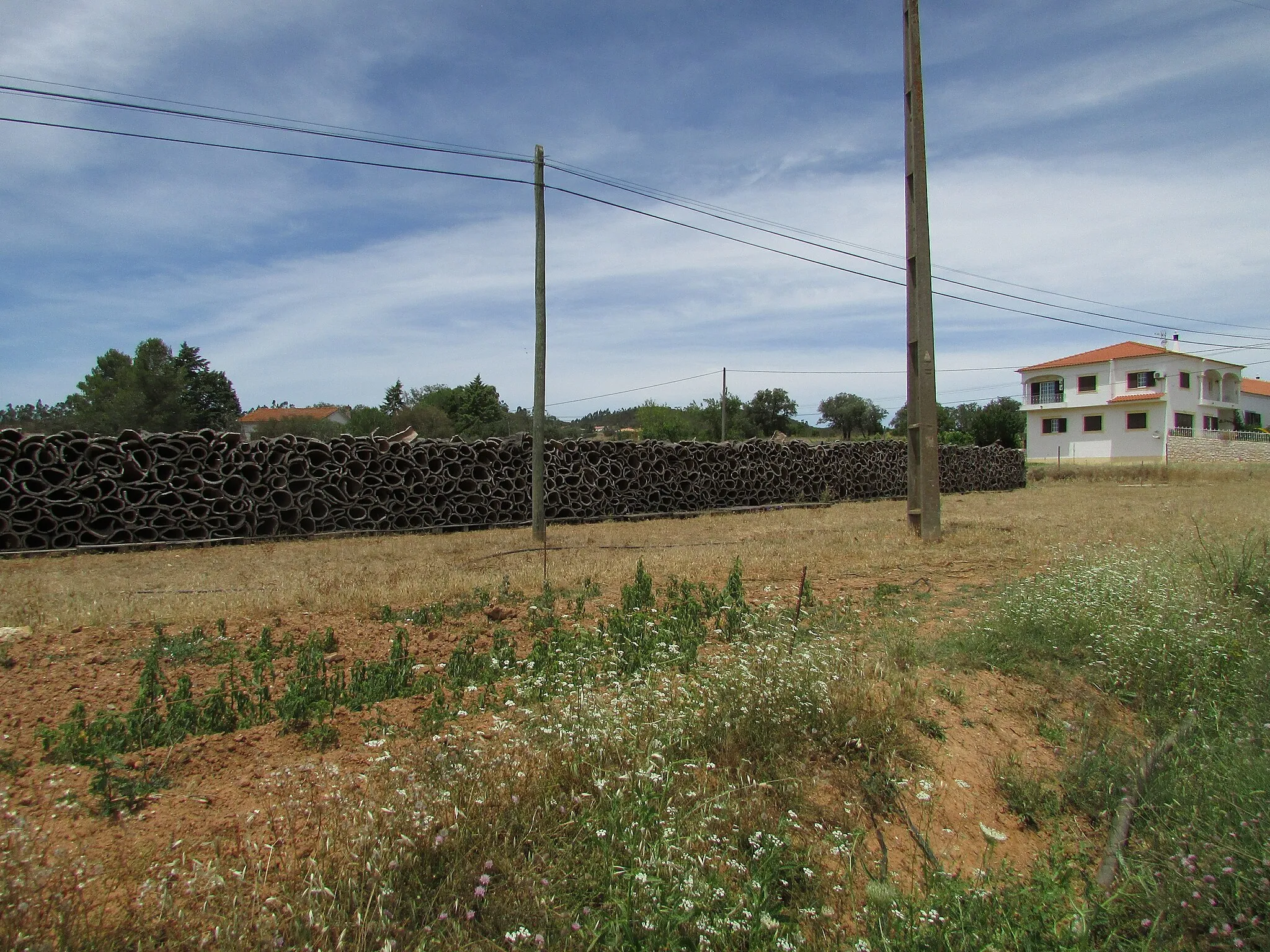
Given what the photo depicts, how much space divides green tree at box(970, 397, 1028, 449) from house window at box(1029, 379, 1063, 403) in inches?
59.8

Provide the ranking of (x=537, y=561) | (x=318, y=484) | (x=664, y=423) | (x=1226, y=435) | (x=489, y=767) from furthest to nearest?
1. (x=664, y=423)
2. (x=1226, y=435)
3. (x=318, y=484)
4. (x=537, y=561)
5. (x=489, y=767)

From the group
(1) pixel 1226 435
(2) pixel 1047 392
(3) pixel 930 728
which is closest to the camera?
(3) pixel 930 728

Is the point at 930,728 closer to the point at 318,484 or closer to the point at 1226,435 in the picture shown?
the point at 318,484

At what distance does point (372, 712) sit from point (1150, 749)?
3725mm

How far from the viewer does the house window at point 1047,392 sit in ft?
171

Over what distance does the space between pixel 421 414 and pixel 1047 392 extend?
42.3 metres

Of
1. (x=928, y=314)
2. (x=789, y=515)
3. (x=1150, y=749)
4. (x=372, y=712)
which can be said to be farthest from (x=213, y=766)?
(x=789, y=515)

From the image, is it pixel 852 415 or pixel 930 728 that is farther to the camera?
pixel 852 415

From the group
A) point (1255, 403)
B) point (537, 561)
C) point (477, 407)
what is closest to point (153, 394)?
point (477, 407)

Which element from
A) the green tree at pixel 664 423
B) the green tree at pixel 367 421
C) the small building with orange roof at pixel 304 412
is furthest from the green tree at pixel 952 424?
the small building with orange roof at pixel 304 412

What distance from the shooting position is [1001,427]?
55.7 m

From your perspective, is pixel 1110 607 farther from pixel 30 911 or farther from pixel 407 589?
pixel 30 911

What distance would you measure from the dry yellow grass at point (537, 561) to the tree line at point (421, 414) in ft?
41.5

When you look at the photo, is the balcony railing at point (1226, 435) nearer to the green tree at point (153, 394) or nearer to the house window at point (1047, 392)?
the house window at point (1047, 392)
